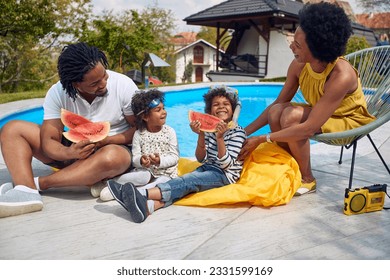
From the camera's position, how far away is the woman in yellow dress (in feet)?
8.26

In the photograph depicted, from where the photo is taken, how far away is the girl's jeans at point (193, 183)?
2.72 metres

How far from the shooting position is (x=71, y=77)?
105 inches

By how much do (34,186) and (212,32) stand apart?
49.6 metres

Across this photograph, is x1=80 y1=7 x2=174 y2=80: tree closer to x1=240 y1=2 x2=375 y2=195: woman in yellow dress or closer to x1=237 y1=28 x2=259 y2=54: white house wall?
x1=237 y1=28 x2=259 y2=54: white house wall

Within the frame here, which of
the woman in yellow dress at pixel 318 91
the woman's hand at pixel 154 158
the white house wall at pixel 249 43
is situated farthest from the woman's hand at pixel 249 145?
the white house wall at pixel 249 43

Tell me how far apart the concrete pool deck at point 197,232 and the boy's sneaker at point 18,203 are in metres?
0.04

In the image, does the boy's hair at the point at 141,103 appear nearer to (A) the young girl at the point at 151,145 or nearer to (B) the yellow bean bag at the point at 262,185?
(A) the young girl at the point at 151,145

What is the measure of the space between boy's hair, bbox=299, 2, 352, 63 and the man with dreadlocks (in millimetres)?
1442

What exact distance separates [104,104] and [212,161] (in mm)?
975

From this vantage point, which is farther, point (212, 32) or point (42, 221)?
point (212, 32)

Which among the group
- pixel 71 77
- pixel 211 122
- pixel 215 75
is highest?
pixel 71 77

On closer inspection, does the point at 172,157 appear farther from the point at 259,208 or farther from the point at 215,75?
the point at 215,75

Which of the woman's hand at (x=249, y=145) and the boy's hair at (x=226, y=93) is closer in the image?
the woman's hand at (x=249, y=145)
